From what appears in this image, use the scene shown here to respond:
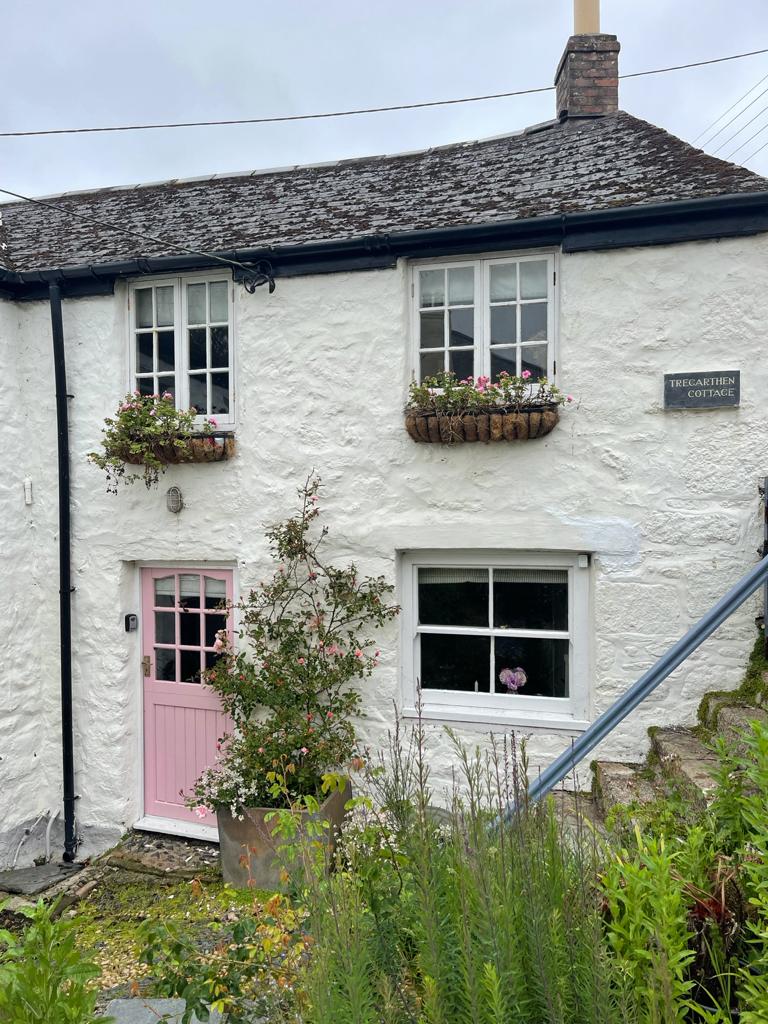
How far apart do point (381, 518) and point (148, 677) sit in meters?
2.72

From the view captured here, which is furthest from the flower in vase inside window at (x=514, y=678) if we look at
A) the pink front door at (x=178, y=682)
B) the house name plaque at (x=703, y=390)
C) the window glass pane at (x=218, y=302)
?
the window glass pane at (x=218, y=302)

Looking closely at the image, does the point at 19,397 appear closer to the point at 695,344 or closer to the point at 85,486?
the point at 85,486

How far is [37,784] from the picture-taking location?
6215 millimetres

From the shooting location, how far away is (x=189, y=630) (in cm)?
627

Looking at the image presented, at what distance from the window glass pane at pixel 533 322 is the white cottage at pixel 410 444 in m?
0.02

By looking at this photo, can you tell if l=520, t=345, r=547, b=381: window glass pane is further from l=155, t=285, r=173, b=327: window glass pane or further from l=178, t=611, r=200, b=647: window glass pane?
l=178, t=611, r=200, b=647: window glass pane

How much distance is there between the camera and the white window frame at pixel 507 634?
524cm

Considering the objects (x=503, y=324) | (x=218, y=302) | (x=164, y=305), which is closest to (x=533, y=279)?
(x=503, y=324)

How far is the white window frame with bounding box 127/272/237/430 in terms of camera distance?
19.4ft

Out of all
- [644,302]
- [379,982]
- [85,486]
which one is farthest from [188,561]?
[379,982]

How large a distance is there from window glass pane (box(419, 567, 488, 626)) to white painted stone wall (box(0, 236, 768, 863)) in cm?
33

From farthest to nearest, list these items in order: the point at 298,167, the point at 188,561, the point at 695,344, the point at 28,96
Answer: the point at 298,167, the point at 28,96, the point at 188,561, the point at 695,344

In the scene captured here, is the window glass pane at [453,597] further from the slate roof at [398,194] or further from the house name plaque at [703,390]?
the slate roof at [398,194]

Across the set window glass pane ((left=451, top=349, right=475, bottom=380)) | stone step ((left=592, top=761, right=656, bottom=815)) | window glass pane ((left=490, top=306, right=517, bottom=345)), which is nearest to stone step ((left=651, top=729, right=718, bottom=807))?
stone step ((left=592, top=761, right=656, bottom=815))
